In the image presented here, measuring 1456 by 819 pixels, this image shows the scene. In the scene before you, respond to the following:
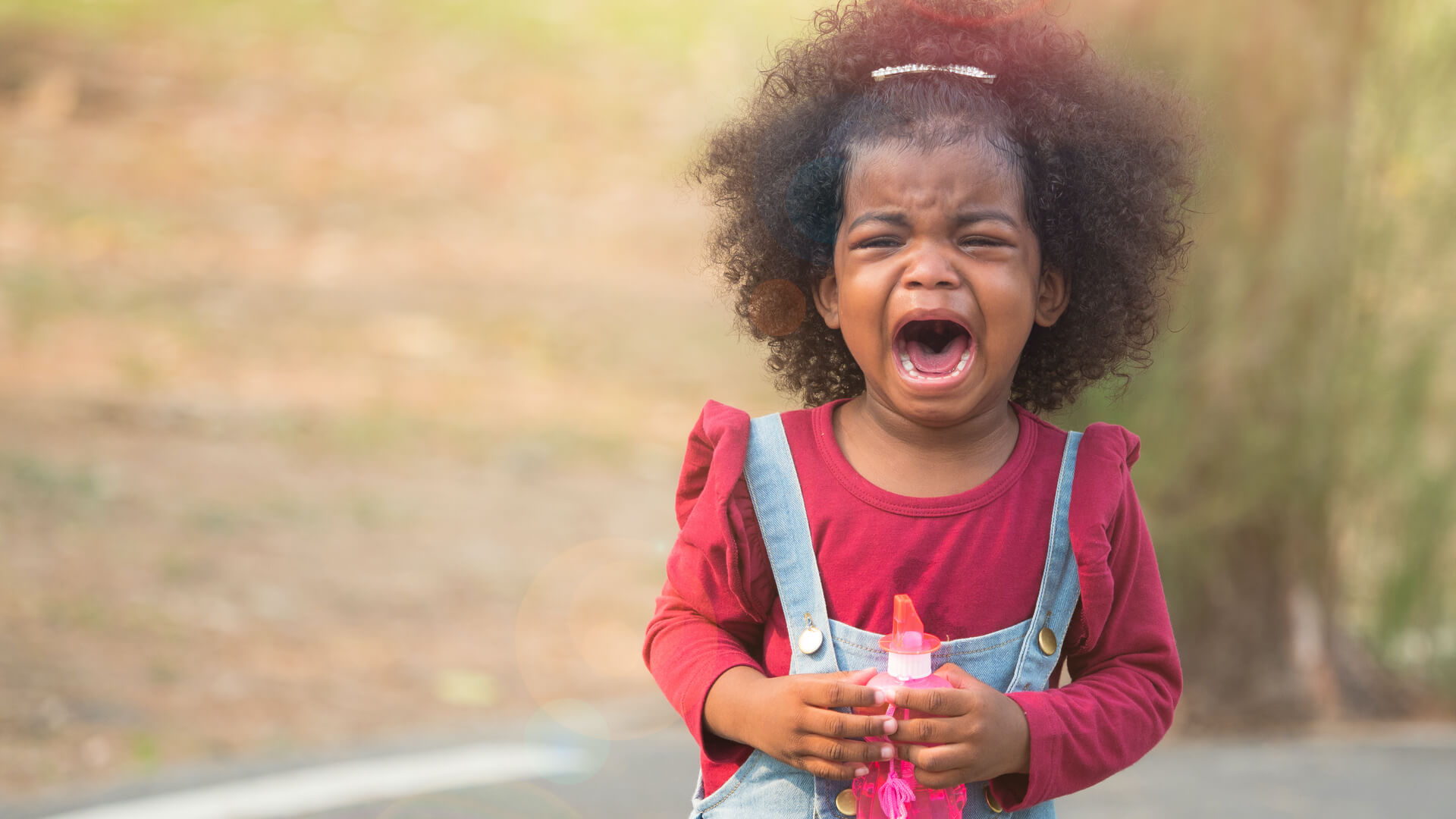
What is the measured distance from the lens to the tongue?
1.74 meters

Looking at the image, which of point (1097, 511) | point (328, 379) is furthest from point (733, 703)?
point (328, 379)

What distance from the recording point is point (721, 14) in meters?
14.5

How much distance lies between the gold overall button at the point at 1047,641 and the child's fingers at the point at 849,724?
240 millimetres

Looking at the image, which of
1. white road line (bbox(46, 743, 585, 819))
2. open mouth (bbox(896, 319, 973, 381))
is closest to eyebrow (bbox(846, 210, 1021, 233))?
open mouth (bbox(896, 319, 973, 381))

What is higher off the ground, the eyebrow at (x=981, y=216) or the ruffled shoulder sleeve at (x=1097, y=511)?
the eyebrow at (x=981, y=216)

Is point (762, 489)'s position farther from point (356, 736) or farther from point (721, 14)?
point (721, 14)

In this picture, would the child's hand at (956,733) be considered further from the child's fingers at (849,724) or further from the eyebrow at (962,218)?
the eyebrow at (962,218)

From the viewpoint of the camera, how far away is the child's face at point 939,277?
1718 millimetres

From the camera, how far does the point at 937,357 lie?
175cm

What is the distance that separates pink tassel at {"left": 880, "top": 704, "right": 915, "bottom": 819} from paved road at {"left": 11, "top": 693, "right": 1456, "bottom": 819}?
212cm

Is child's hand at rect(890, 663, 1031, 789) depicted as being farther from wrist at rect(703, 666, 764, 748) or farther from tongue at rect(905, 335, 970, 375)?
tongue at rect(905, 335, 970, 375)

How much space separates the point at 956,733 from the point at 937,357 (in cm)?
44

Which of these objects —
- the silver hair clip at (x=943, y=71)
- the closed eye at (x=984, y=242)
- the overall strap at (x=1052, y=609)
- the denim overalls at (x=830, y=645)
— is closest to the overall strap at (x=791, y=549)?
the denim overalls at (x=830, y=645)

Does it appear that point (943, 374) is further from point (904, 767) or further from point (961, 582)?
point (904, 767)
